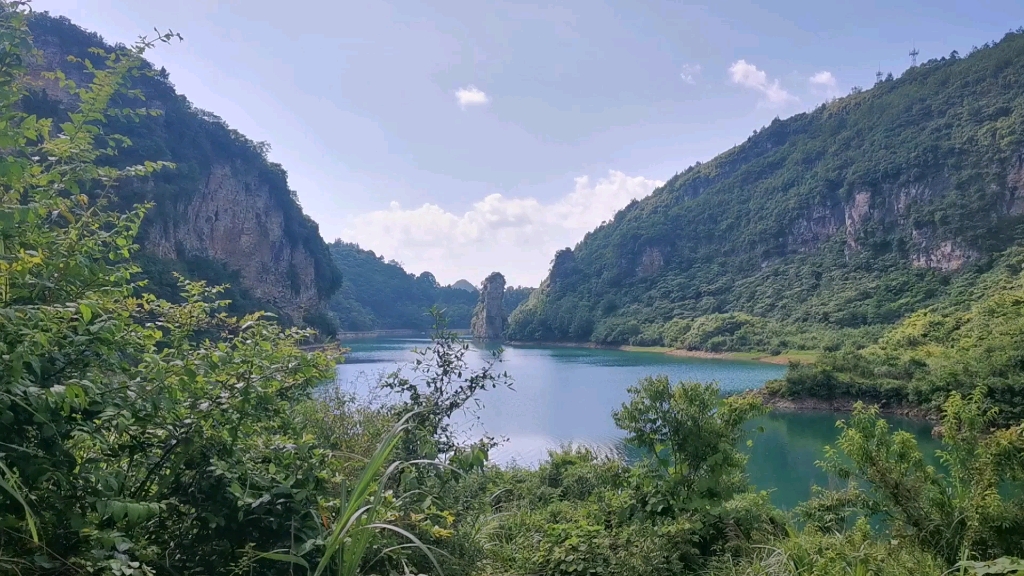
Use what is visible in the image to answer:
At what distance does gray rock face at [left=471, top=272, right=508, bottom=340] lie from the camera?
8575 centimetres

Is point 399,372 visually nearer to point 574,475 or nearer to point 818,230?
point 574,475

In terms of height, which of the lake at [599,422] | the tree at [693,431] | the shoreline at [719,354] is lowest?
the lake at [599,422]

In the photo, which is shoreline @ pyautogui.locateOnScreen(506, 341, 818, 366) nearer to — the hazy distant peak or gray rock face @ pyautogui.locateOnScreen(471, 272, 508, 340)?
gray rock face @ pyautogui.locateOnScreen(471, 272, 508, 340)

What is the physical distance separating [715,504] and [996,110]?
75918 mm

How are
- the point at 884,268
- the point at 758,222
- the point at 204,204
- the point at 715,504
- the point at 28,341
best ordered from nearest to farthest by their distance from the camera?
the point at 28,341 → the point at 715,504 → the point at 204,204 → the point at 884,268 → the point at 758,222

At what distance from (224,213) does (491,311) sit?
144ft

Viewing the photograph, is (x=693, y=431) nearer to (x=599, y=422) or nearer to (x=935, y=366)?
(x=599, y=422)

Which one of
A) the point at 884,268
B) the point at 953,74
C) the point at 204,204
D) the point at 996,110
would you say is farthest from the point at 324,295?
the point at 953,74

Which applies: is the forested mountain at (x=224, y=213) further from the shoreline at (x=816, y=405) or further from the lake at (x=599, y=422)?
the shoreline at (x=816, y=405)

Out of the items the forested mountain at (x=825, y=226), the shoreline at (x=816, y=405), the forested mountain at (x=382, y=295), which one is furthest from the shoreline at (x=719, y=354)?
the forested mountain at (x=382, y=295)

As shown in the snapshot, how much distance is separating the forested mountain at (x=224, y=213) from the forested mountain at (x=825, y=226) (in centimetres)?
3305

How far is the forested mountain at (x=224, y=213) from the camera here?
126 feet

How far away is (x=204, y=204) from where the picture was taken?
48.5 m

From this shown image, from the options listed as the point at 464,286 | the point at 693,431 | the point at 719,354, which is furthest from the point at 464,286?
the point at 693,431
